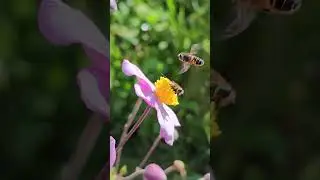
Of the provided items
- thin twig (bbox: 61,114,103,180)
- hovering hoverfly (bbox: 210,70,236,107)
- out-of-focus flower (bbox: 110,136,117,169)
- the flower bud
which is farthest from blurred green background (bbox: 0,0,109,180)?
hovering hoverfly (bbox: 210,70,236,107)

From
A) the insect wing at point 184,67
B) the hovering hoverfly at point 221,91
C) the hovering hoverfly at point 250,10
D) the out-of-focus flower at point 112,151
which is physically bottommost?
the out-of-focus flower at point 112,151

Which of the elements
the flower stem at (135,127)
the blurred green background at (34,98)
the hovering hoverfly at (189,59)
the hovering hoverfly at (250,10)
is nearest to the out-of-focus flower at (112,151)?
the flower stem at (135,127)

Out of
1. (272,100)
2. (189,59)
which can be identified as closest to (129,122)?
(189,59)

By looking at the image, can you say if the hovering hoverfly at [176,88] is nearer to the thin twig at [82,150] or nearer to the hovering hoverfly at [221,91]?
the hovering hoverfly at [221,91]

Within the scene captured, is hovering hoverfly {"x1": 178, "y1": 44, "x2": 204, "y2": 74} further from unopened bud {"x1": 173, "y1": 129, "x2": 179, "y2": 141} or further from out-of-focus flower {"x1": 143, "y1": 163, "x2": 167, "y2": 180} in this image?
out-of-focus flower {"x1": 143, "y1": 163, "x2": 167, "y2": 180}

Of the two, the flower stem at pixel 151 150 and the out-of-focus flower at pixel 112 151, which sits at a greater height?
the out-of-focus flower at pixel 112 151

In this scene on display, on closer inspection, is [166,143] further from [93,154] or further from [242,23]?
[242,23]
